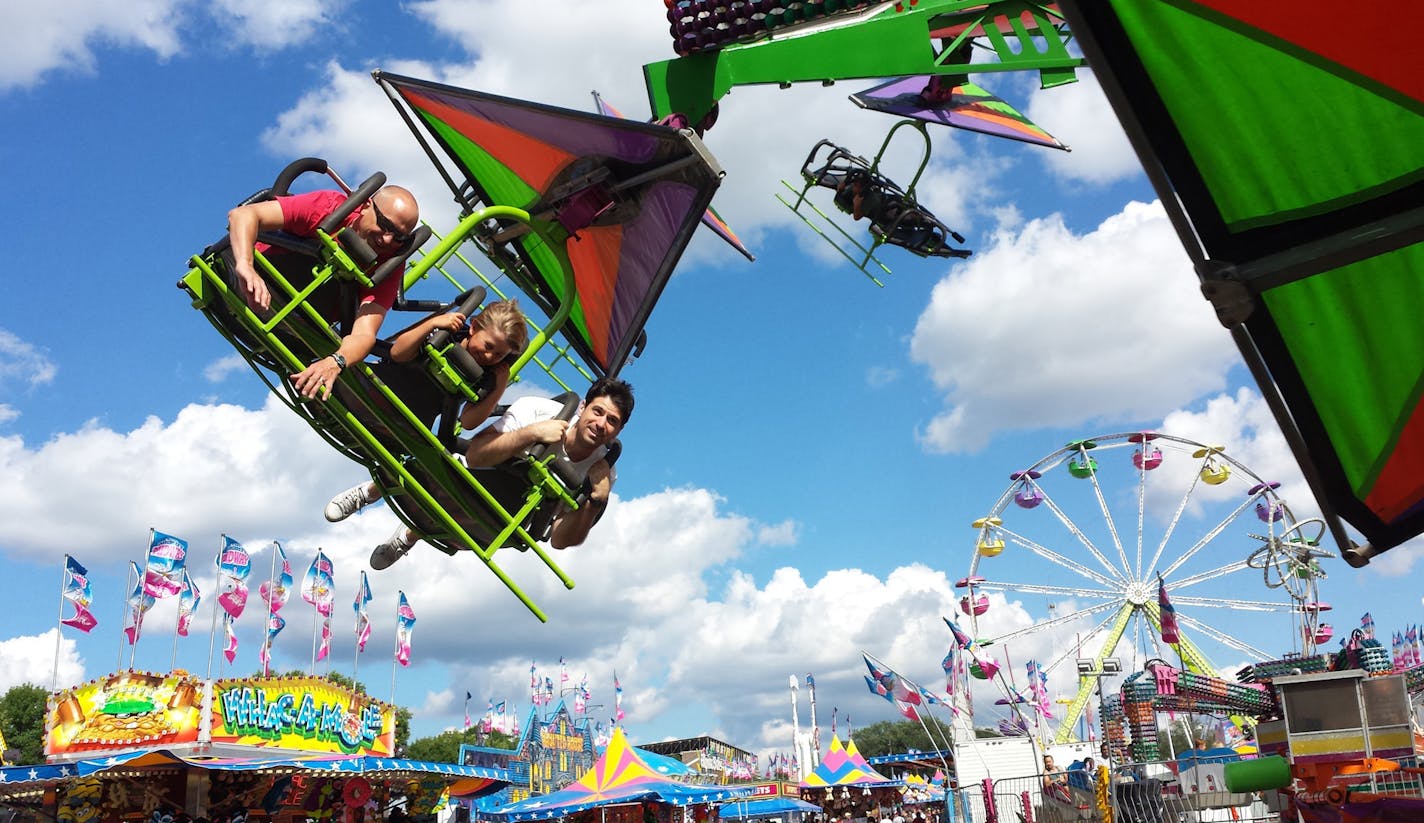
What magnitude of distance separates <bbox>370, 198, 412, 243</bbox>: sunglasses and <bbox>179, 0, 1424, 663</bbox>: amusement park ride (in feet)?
0.25

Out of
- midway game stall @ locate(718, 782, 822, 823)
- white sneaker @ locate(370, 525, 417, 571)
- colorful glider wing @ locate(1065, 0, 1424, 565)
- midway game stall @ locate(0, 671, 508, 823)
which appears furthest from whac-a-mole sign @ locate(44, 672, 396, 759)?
colorful glider wing @ locate(1065, 0, 1424, 565)

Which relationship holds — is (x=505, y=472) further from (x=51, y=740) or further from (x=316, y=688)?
(x=316, y=688)

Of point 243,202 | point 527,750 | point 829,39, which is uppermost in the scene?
point 829,39

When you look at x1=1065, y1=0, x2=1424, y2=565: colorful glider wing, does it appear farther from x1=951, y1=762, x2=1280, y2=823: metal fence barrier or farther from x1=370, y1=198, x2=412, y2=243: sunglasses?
x1=951, y1=762, x2=1280, y2=823: metal fence barrier

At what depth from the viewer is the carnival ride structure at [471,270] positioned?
4.64 meters

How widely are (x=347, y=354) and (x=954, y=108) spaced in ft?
23.9

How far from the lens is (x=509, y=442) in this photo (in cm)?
493

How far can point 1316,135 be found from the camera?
269 cm

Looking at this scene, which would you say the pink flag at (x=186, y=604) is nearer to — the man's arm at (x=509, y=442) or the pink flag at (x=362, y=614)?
the pink flag at (x=362, y=614)

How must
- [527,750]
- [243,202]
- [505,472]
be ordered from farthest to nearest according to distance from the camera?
[527,750], [505,472], [243,202]

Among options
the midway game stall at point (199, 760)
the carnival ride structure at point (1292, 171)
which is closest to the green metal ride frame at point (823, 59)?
the carnival ride structure at point (1292, 171)

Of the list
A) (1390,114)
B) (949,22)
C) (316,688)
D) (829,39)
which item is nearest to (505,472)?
(1390,114)

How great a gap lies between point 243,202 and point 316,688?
1884 centimetres

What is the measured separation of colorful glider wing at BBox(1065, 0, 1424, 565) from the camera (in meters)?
2.43
